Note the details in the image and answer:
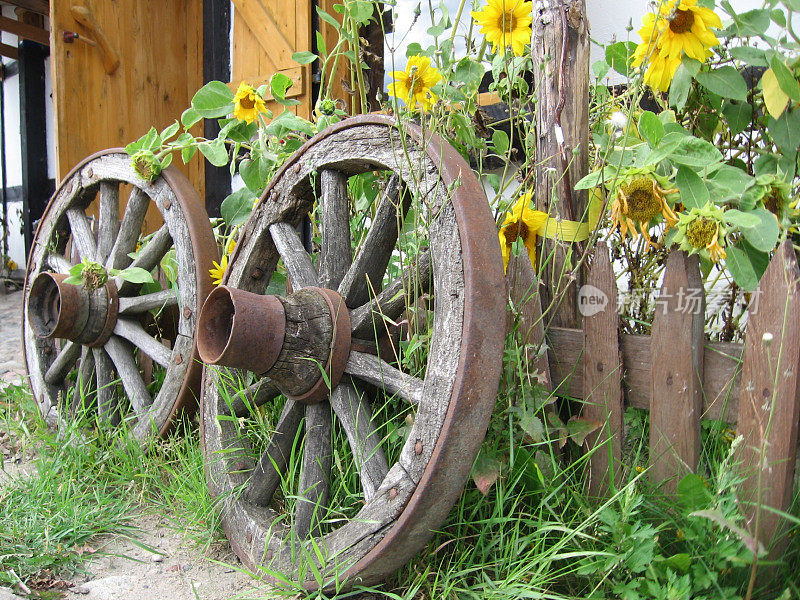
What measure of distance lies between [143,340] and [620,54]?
1.75 m

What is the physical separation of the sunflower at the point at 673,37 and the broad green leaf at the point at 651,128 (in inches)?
5.5

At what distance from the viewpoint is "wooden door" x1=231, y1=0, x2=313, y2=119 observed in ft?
12.0

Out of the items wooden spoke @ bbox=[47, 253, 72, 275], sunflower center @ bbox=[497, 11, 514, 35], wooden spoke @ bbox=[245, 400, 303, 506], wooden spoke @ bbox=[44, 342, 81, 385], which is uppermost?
sunflower center @ bbox=[497, 11, 514, 35]

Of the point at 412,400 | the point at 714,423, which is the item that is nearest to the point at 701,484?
the point at 714,423

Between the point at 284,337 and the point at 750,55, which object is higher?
the point at 750,55

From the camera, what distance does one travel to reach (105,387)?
2.31m

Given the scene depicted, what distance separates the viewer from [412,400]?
4.42ft

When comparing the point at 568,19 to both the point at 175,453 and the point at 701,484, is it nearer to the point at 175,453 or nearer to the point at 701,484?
the point at 701,484

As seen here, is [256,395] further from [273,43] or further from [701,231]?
[273,43]

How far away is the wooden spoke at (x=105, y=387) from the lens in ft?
7.49

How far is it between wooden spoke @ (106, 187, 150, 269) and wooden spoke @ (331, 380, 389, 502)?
50.1 inches

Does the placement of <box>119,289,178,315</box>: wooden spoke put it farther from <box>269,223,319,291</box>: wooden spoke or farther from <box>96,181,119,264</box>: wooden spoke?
<box>269,223,319,291</box>: wooden spoke

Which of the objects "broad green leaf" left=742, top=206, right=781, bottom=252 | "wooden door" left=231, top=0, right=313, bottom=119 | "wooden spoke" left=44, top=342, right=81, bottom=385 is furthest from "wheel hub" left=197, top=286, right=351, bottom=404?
"wooden door" left=231, top=0, right=313, bottom=119

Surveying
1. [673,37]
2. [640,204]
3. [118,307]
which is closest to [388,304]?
[640,204]
